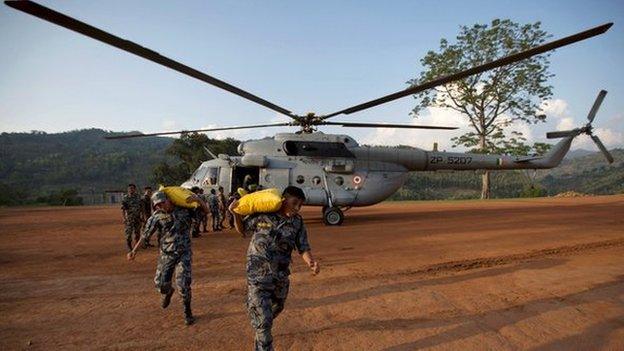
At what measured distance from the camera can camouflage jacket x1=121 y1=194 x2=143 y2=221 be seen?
970cm

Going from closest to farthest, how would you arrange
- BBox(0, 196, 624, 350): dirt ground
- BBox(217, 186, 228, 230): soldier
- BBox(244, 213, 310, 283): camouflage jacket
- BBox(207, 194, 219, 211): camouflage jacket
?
1. BBox(244, 213, 310, 283): camouflage jacket
2. BBox(0, 196, 624, 350): dirt ground
3. BBox(207, 194, 219, 211): camouflage jacket
4. BBox(217, 186, 228, 230): soldier

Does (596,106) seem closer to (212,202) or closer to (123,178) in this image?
(212,202)

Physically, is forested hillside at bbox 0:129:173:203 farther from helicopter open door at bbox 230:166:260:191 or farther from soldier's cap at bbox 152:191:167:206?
soldier's cap at bbox 152:191:167:206

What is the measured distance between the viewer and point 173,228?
5.07 meters

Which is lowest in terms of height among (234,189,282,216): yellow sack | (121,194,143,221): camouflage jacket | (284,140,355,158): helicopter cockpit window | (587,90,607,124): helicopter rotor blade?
(121,194,143,221): camouflage jacket

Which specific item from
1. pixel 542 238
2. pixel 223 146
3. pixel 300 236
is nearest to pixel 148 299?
pixel 300 236

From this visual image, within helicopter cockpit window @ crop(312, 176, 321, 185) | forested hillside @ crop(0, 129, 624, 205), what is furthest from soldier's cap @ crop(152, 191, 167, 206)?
forested hillside @ crop(0, 129, 624, 205)

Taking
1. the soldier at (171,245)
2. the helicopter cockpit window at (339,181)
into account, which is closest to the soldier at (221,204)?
the helicopter cockpit window at (339,181)

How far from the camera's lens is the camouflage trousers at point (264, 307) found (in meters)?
3.42

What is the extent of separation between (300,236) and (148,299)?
11.3 ft

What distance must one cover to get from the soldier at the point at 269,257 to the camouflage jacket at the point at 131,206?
7.16 metres

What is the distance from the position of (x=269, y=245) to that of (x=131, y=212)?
24.7 feet

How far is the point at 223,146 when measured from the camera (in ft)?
149

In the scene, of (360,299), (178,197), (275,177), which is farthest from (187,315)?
(275,177)
